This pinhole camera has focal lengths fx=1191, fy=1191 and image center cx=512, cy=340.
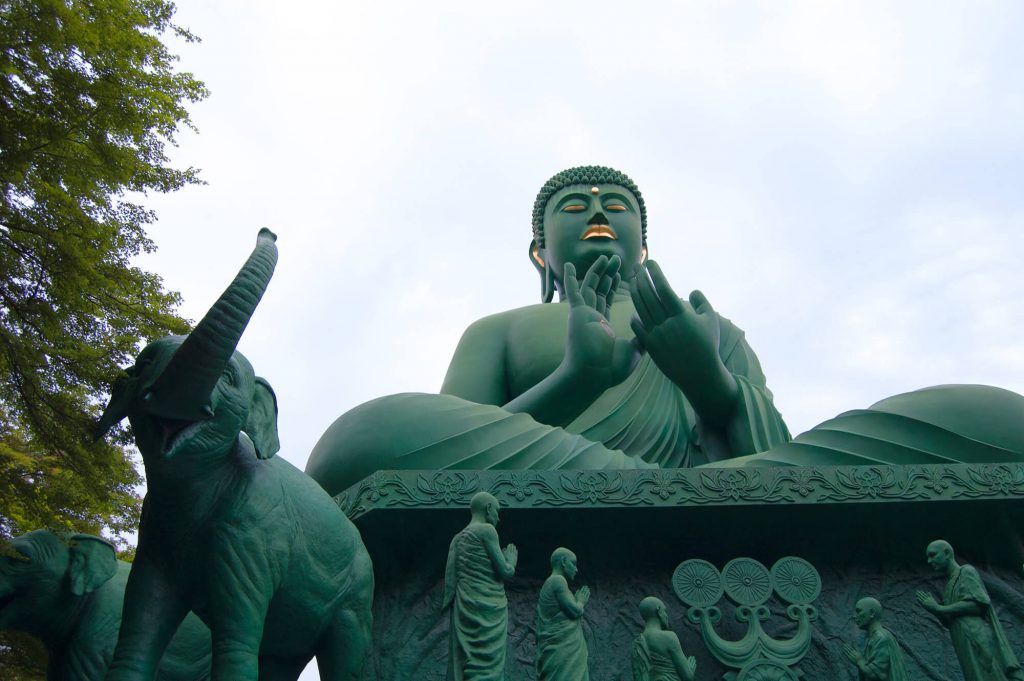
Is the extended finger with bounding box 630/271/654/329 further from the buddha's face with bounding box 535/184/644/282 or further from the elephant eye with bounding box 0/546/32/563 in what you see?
the elephant eye with bounding box 0/546/32/563

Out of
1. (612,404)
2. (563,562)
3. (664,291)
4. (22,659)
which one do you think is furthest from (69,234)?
(22,659)

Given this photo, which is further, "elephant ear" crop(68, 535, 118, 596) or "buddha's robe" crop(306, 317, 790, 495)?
"buddha's robe" crop(306, 317, 790, 495)

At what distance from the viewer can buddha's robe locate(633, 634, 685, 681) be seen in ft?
15.0

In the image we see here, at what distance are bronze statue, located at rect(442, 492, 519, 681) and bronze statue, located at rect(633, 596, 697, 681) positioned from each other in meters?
0.58

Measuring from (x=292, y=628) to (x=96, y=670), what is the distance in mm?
1086

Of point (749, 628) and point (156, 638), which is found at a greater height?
point (749, 628)

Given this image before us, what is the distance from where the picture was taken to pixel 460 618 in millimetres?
4410

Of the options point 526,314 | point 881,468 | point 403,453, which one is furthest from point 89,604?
point 526,314

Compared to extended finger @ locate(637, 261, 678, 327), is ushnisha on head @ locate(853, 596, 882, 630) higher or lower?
lower

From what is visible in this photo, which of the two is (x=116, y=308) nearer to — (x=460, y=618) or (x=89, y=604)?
(x=89, y=604)

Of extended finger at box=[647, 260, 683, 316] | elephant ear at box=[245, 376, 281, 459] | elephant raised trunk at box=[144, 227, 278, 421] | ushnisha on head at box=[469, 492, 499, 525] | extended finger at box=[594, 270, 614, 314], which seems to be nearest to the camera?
elephant raised trunk at box=[144, 227, 278, 421]

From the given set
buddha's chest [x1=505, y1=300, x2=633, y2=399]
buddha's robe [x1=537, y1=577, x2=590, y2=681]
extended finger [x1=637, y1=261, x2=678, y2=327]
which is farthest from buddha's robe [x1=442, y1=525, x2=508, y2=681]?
buddha's chest [x1=505, y1=300, x2=633, y2=399]

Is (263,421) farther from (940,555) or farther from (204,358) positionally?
(940,555)

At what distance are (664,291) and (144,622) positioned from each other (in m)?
3.28
